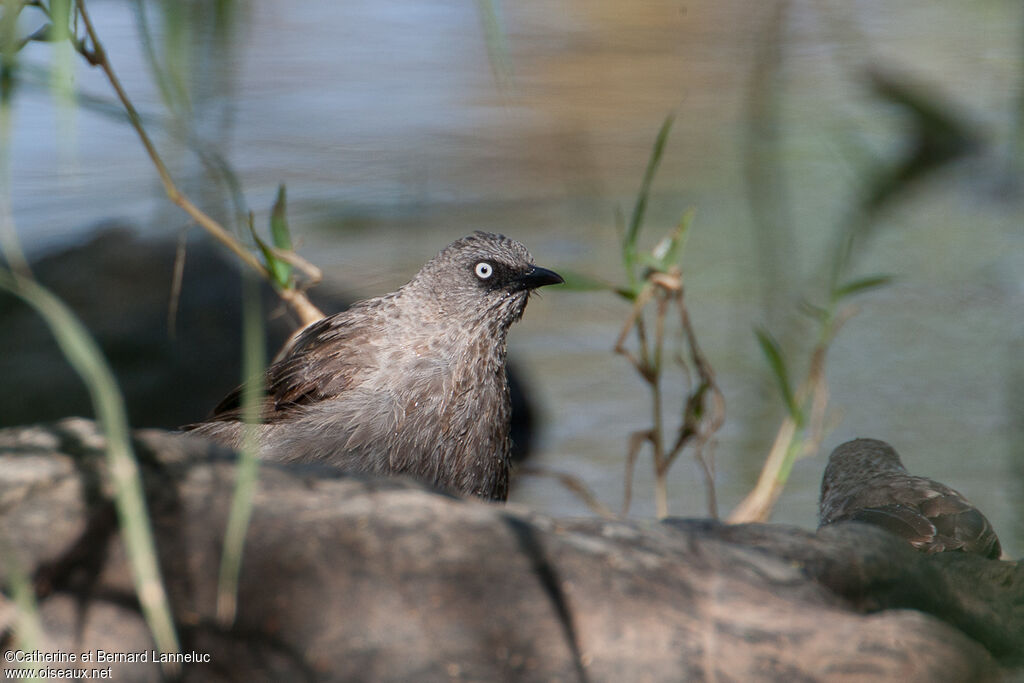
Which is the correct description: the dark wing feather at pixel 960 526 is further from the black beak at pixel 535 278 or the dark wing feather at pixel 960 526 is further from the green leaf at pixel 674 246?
the black beak at pixel 535 278

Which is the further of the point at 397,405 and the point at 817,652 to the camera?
the point at 397,405


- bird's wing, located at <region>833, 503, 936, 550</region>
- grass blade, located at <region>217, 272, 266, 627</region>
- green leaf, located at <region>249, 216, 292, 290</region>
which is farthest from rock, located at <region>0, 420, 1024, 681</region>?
green leaf, located at <region>249, 216, 292, 290</region>

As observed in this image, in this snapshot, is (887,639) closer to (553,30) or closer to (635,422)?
(635,422)

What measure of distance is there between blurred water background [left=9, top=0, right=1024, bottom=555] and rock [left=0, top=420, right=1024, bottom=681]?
37 cm

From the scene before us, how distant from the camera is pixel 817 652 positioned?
181 centimetres

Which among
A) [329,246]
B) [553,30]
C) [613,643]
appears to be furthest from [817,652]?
[553,30]

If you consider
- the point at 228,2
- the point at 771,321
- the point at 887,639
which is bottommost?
the point at 887,639

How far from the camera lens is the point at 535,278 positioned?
12.1 feet

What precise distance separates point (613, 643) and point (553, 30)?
918cm

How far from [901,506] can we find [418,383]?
1464mm

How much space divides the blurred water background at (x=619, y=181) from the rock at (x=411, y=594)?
37 centimetres

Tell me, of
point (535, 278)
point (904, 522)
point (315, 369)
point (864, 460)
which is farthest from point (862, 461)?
point (315, 369)

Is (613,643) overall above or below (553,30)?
below

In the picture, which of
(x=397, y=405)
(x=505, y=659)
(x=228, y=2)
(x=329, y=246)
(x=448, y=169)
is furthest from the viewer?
(x=448, y=169)
